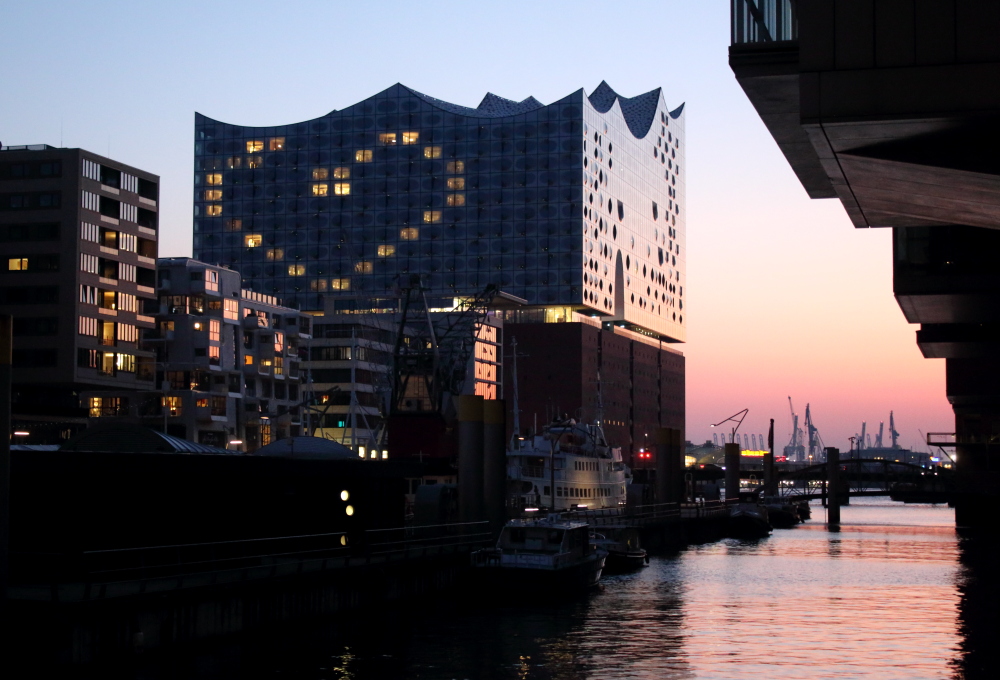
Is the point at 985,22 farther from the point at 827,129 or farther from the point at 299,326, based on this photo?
the point at 299,326

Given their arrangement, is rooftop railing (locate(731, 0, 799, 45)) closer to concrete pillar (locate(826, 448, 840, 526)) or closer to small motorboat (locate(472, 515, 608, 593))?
small motorboat (locate(472, 515, 608, 593))

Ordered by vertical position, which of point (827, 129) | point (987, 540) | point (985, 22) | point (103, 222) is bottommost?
point (987, 540)

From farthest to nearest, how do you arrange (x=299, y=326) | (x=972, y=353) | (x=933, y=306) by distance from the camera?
(x=299, y=326) < (x=972, y=353) < (x=933, y=306)

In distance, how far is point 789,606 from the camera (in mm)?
58844

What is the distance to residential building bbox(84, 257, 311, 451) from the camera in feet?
484

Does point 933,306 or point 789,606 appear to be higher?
point 933,306

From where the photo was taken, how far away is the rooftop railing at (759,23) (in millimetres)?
23141

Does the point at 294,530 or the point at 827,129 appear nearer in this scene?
the point at 827,129

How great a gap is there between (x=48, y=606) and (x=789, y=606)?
36.9 meters

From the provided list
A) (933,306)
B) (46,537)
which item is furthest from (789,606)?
(46,537)

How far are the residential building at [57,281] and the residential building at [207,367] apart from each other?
13.5 metres

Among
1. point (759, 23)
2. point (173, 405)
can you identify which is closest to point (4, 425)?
point (759, 23)

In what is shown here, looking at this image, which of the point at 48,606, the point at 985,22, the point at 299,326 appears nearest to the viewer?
the point at 985,22

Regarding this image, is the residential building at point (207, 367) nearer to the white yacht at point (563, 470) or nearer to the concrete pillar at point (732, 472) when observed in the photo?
the white yacht at point (563, 470)
